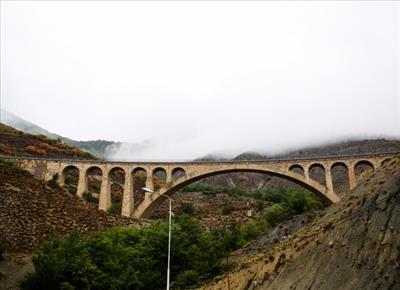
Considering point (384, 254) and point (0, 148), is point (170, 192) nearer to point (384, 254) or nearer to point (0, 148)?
point (0, 148)

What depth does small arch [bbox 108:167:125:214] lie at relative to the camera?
42725mm

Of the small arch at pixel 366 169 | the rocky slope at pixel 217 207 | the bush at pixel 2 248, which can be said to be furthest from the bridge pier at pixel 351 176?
the bush at pixel 2 248

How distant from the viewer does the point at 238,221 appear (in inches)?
1590

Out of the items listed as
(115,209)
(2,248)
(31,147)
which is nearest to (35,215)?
(2,248)

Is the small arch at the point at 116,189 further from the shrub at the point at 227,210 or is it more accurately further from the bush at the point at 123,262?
the bush at the point at 123,262

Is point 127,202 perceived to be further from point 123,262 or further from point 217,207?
point 123,262

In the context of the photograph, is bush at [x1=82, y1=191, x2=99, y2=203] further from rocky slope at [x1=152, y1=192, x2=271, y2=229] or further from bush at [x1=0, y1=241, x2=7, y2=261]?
bush at [x1=0, y1=241, x2=7, y2=261]

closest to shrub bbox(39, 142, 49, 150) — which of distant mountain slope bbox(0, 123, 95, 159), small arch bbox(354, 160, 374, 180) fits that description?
distant mountain slope bbox(0, 123, 95, 159)

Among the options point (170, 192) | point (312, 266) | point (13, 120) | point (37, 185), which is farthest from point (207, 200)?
point (13, 120)

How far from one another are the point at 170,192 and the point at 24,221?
68.4ft

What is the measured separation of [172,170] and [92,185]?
13.1m

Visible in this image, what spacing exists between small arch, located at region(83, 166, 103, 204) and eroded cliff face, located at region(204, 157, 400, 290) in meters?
33.2

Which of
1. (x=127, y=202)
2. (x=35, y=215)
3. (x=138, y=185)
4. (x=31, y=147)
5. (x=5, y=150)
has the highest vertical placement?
(x=31, y=147)

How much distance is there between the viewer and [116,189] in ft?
177
